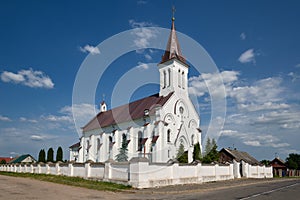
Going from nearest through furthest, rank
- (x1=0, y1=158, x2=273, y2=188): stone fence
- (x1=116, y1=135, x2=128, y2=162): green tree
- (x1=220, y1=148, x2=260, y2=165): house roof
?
(x1=0, y1=158, x2=273, y2=188): stone fence
(x1=116, y1=135, x2=128, y2=162): green tree
(x1=220, y1=148, x2=260, y2=165): house roof

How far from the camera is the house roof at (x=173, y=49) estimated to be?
125 feet

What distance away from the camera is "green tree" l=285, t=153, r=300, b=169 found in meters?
69.4

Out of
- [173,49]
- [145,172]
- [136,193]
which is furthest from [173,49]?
[136,193]

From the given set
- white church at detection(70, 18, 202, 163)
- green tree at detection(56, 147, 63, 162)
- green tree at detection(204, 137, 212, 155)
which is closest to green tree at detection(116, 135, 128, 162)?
white church at detection(70, 18, 202, 163)

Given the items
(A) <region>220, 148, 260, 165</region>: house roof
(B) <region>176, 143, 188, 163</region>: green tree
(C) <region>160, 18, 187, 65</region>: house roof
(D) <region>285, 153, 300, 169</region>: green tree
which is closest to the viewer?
(B) <region>176, 143, 188, 163</region>: green tree

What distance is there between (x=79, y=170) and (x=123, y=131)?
15124 mm

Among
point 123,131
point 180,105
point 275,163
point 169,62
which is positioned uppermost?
point 169,62

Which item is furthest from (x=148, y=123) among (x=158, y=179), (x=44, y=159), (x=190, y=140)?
(x=44, y=159)

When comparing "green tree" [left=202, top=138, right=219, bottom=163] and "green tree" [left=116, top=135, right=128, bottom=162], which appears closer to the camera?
"green tree" [left=202, top=138, right=219, bottom=163]

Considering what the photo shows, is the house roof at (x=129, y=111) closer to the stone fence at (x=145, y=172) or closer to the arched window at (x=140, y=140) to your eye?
the arched window at (x=140, y=140)

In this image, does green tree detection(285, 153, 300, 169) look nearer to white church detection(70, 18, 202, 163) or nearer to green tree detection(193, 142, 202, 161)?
white church detection(70, 18, 202, 163)

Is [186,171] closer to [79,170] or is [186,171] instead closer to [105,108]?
[79,170]

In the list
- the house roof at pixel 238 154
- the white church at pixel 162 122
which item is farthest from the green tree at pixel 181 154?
the house roof at pixel 238 154

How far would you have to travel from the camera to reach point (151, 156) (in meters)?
32.1
